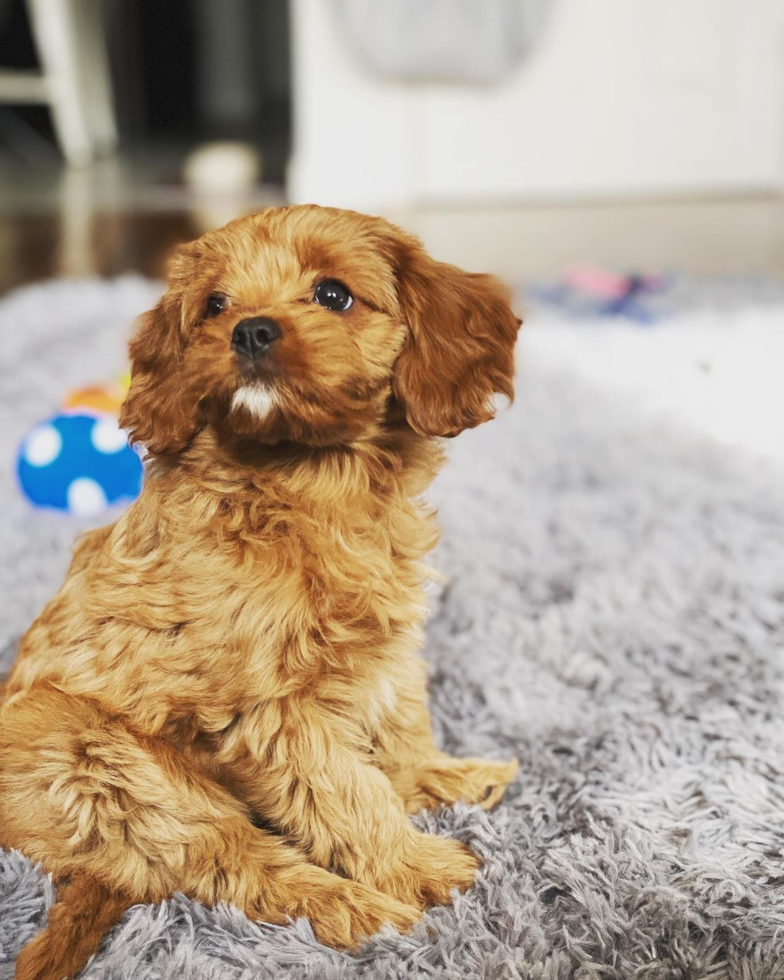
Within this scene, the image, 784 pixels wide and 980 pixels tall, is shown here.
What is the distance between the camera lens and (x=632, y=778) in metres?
1.52

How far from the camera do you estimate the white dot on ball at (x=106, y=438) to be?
237 centimetres

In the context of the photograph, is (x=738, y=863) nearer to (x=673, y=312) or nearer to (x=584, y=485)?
(x=584, y=485)

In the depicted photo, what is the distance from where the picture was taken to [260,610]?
3.74ft

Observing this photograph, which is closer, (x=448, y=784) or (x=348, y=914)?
(x=348, y=914)

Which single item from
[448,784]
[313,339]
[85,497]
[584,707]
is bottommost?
[85,497]

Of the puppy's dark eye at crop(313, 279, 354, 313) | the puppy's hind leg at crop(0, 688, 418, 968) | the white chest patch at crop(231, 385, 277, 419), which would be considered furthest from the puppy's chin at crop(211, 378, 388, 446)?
the puppy's hind leg at crop(0, 688, 418, 968)

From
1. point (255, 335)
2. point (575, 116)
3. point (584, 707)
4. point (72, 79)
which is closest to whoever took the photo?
point (255, 335)

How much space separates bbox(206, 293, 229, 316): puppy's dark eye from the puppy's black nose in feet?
0.38

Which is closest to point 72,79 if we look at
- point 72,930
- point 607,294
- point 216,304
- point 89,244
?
point 89,244

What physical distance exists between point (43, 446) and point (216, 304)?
137cm

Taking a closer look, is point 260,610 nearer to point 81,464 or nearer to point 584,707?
point 584,707

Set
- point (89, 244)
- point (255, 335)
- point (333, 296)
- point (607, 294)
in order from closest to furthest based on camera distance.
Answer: point (255, 335)
point (333, 296)
point (607, 294)
point (89, 244)

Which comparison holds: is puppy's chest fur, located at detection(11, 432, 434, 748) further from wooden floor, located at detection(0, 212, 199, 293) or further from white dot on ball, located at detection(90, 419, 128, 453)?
wooden floor, located at detection(0, 212, 199, 293)

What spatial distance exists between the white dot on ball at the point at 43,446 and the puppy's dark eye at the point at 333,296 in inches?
54.8
